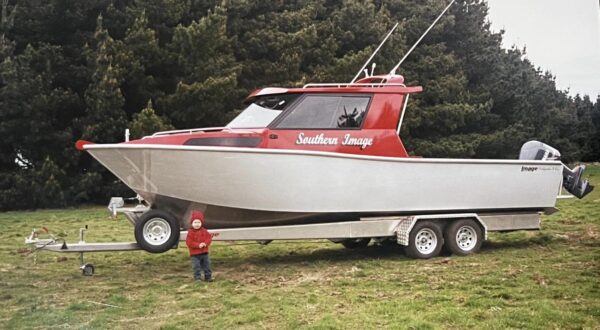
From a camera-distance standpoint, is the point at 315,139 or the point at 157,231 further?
the point at 315,139

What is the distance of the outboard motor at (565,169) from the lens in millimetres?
9094

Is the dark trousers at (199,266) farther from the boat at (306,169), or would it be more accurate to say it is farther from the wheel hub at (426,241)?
A: the wheel hub at (426,241)

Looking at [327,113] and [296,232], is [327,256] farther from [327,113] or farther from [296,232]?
[327,113]

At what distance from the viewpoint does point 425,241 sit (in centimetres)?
827

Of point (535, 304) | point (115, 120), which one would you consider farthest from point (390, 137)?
point (115, 120)

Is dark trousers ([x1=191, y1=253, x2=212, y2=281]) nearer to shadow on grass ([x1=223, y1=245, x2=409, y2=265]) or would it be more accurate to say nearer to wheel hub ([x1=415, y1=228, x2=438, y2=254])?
shadow on grass ([x1=223, y1=245, x2=409, y2=265])

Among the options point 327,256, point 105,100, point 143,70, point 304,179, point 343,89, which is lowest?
point 327,256

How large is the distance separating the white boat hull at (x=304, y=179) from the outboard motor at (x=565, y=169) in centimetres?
77

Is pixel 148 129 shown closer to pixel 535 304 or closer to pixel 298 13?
pixel 298 13

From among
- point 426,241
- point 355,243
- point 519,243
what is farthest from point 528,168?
point 355,243

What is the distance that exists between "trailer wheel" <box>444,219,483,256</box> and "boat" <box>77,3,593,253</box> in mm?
204

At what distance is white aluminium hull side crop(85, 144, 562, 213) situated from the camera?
713cm

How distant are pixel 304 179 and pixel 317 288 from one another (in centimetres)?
157

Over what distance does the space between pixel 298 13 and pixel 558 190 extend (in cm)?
1522
